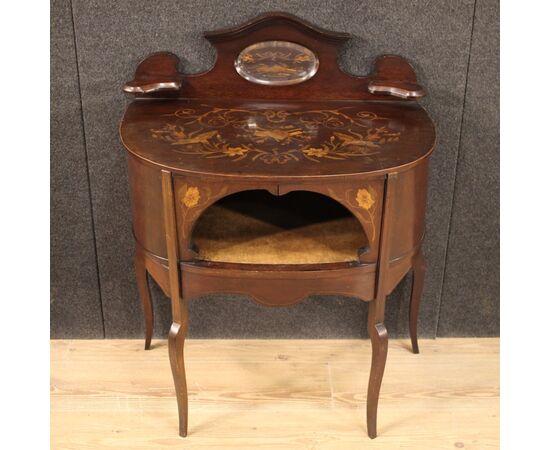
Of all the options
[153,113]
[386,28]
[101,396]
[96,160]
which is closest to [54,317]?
[101,396]

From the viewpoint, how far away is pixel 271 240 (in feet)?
5.40

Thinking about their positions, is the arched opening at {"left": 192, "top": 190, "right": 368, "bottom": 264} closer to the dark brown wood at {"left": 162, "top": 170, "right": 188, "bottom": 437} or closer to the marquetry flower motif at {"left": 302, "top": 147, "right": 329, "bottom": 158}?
the dark brown wood at {"left": 162, "top": 170, "right": 188, "bottom": 437}

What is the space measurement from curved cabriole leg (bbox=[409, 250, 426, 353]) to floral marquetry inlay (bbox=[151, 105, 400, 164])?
0.33 m

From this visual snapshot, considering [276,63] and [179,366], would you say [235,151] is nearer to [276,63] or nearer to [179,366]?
[276,63]

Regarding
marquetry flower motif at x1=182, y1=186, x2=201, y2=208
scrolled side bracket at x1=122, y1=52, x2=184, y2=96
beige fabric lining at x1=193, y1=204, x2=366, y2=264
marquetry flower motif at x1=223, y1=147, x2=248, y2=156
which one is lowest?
beige fabric lining at x1=193, y1=204, x2=366, y2=264

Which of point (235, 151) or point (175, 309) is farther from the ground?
point (235, 151)

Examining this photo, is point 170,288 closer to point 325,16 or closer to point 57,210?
point 57,210

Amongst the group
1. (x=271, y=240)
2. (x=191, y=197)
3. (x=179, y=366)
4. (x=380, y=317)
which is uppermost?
(x=191, y=197)

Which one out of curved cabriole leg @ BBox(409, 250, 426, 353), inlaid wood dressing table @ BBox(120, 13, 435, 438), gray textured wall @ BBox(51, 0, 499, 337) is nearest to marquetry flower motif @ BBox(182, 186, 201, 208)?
inlaid wood dressing table @ BBox(120, 13, 435, 438)

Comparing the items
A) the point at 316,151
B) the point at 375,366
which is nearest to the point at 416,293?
the point at 375,366

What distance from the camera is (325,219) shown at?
172 cm

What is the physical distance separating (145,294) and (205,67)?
56 cm

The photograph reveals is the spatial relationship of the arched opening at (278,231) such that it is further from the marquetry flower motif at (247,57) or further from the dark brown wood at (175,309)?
the marquetry flower motif at (247,57)

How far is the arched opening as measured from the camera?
160 centimetres
